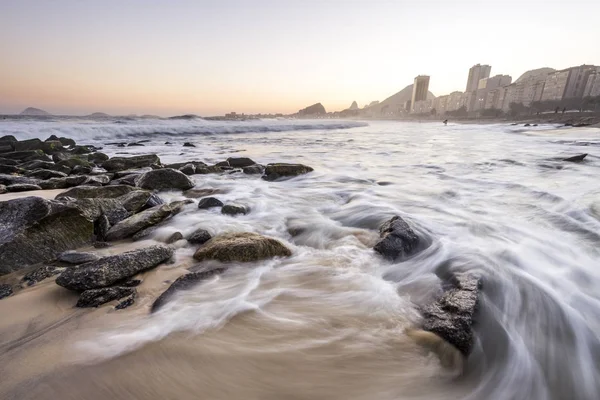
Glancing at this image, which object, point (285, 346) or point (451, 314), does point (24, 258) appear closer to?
point (285, 346)

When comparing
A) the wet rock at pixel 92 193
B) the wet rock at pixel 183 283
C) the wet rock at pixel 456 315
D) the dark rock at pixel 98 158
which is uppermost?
the wet rock at pixel 92 193

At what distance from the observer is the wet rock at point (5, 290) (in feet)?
7.66

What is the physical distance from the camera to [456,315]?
2096 mm

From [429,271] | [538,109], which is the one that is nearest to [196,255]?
[429,271]

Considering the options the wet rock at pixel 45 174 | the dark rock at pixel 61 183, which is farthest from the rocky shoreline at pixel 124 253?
the wet rock at pixel 45 174

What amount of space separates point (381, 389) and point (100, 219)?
3.72 metres

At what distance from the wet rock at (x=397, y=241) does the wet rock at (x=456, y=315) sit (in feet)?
2.34

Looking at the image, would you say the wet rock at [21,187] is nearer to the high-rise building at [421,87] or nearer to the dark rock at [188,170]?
the dark rock at [188,170]

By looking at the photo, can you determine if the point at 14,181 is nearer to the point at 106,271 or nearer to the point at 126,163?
the point at 126,163

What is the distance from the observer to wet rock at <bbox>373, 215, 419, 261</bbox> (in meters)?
3.20

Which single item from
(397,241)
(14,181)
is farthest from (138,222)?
(14,181)

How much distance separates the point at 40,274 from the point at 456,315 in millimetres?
3509

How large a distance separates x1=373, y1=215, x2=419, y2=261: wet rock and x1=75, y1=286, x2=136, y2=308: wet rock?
247 cm

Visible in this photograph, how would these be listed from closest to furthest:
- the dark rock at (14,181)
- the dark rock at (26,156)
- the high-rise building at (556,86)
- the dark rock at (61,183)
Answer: the dark rock at (61,183), the dark rock at (14,181), the dark rock at (26,156), the high-rise building at (556,86)
